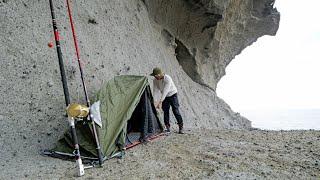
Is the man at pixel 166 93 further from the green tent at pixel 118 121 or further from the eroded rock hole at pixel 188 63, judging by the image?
the eroded rock hole at pixel 188 63

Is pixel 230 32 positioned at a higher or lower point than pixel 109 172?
higher

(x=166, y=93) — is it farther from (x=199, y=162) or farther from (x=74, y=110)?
(x=74, y=110)

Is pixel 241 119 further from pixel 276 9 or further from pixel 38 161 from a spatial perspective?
pixel 38 161

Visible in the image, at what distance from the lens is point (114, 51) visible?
32.9ft

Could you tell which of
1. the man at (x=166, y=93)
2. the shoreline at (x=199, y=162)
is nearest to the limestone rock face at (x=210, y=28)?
the man at (x=166, y=93)

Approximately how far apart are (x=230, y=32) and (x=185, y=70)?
3.84 metres

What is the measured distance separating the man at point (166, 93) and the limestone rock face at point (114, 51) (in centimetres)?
171

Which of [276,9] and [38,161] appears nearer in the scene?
[38,161]

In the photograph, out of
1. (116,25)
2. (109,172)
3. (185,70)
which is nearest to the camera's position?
(109,172)

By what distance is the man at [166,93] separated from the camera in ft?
24.7

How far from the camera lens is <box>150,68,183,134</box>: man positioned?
7.52 metres

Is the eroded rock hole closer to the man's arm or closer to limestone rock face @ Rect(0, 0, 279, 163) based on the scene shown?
limestone rock face @ Rect(0, 0, 279, 163)

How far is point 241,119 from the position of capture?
16.2 metres

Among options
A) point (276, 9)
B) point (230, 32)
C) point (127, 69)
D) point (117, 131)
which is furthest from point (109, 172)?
point (276, 9)
